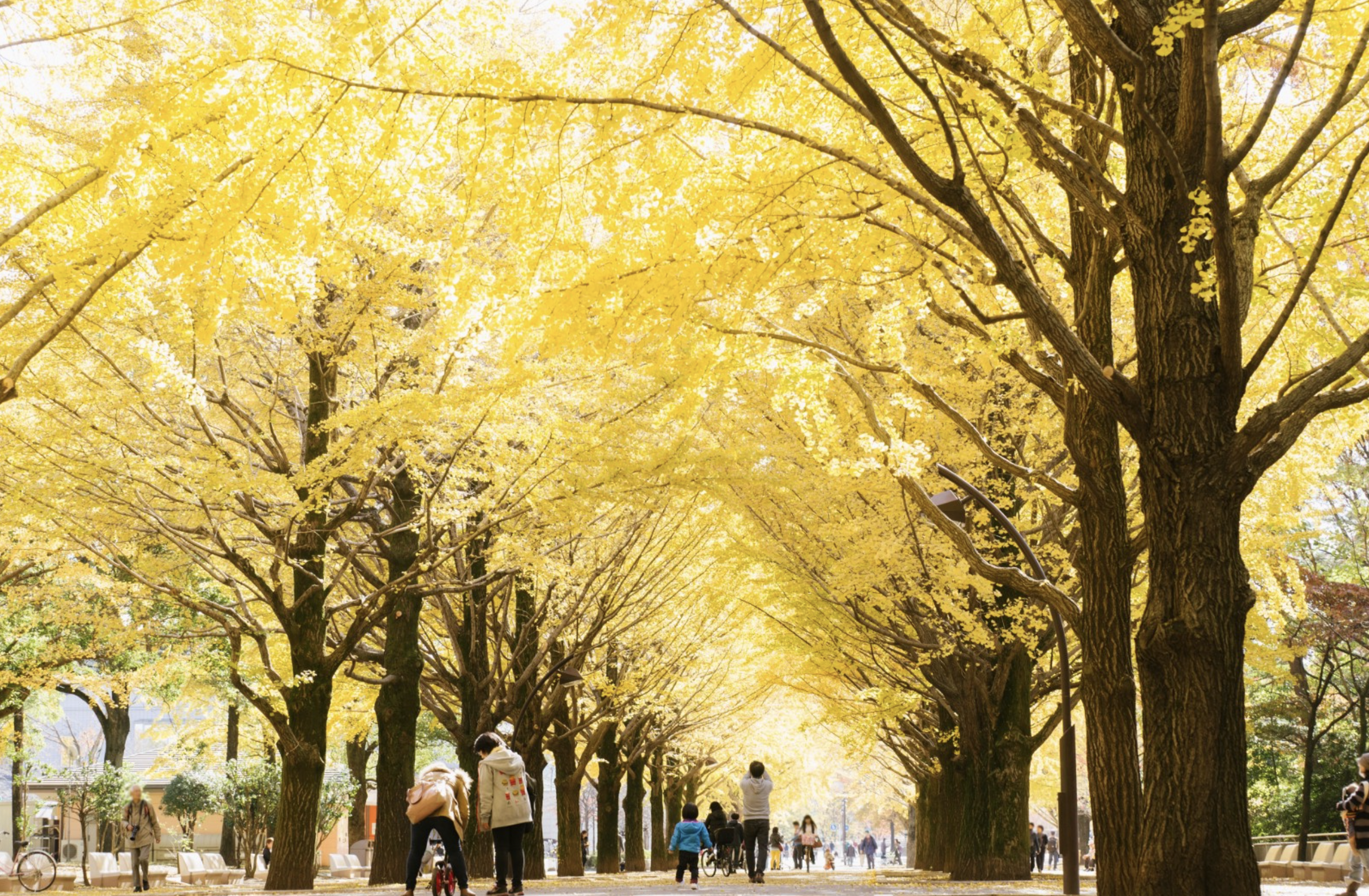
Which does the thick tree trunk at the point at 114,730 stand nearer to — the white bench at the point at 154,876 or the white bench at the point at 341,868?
the white bench at the point at 341,868

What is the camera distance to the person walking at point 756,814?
14867 mm

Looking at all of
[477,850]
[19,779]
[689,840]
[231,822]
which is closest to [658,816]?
[231,822]

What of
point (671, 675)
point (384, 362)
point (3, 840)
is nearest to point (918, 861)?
point (671, 675)

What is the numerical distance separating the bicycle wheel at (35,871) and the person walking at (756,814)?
1040 cm

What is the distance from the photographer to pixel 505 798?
32.2 feet

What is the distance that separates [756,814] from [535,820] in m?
5.52

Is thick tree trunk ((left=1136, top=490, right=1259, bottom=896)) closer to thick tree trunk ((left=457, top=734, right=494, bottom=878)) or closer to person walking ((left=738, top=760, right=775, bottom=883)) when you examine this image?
person walking ((left=738, top=760, right=775, bottom=883))

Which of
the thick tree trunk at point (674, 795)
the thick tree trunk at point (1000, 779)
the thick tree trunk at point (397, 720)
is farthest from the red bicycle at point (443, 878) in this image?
the thick tree trunk at point (674, 795)

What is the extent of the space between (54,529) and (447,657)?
910 centimetres

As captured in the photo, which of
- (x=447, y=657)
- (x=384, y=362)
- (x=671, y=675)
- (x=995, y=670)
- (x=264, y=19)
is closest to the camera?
(x=264, y=19)

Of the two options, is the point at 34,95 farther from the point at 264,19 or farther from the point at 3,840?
the point at 3,840

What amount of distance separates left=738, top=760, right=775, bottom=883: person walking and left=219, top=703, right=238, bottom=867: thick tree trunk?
18.2 metres

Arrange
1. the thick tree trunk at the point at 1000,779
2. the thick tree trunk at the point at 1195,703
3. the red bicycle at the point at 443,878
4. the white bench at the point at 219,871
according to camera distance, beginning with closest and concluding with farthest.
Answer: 1. the thick tree trunk at the point at 1195,703
2. the red bicycle at the point at 443,878
3. the thick tree trunk at the point at 1000,779
4. the white bench at the point at 219,871

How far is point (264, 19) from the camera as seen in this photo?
303 inches
